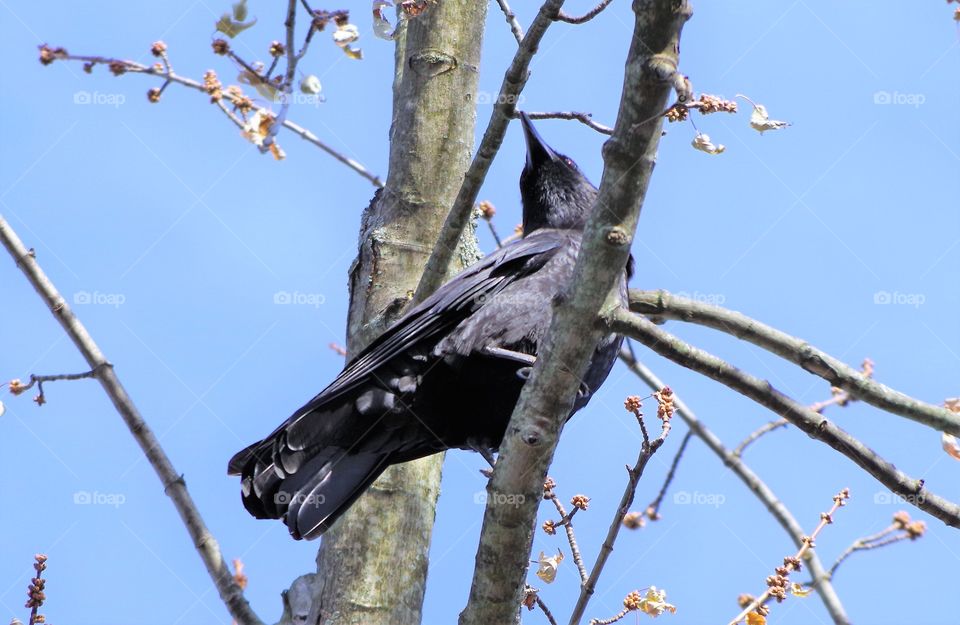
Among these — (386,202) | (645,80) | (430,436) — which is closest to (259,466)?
(430,436)

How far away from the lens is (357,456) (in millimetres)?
3627

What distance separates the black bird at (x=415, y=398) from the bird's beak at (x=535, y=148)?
46.8 inches

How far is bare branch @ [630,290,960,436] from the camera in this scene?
2871 millimetres

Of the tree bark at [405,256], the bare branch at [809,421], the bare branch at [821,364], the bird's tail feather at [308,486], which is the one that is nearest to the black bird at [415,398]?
the bird's tail feather at [308,486]

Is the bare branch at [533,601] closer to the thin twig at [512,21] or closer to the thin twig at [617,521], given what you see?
the thin twig at [617,521]

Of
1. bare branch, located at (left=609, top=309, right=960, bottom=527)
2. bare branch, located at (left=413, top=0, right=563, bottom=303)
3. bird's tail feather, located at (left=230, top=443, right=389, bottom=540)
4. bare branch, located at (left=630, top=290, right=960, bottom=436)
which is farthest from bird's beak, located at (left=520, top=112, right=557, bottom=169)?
bare branch, located at (left=609, top=309, right=960, bottom=527)

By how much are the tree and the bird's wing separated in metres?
0.11

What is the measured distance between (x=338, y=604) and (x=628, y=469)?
1.18m

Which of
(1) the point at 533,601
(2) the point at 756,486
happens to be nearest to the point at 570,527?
(1) the point at 533,601

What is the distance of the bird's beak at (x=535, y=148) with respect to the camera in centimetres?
495

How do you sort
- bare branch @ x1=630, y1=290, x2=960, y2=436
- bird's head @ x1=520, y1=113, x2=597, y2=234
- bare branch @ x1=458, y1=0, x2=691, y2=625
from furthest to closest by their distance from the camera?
bird's head @ x1=520, y1=113, x2=597, y2=234
bare branch @ x1=630, y1=290, x2=960, y2=436
bare branch @ x1=458, y1=0, x2=691, y2=625

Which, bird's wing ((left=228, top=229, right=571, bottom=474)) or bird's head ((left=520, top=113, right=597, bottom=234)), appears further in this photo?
bird's head ((left=520, top=113, right=597, bottom=234))

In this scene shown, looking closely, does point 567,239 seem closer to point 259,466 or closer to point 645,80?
point 259,466

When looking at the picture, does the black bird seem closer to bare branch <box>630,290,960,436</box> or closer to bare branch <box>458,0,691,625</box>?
bare branch <box>630,290,960,436</box>
